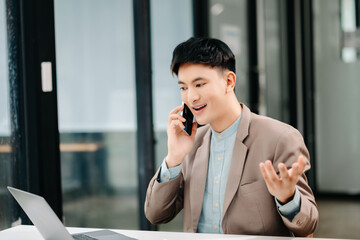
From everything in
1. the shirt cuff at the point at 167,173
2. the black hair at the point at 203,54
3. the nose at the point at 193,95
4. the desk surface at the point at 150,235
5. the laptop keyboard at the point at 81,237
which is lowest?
the desk surface at the point at 150,235

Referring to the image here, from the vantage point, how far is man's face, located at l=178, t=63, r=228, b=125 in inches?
75.0

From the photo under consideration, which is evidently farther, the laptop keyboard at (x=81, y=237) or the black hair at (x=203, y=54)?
the black hair at (x=203, y=54)

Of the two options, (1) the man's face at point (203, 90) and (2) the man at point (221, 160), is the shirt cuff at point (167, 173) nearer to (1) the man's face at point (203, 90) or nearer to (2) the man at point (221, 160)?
(2) the man at point (221, 160)

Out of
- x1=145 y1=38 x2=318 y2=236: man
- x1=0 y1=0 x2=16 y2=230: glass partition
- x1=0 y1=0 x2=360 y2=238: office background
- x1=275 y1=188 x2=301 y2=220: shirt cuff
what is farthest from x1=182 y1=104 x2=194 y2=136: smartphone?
x1=0 y1=0 x2=16 y2=230: glass partition

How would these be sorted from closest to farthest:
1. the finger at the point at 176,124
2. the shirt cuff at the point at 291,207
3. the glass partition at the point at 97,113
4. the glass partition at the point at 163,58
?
the shirt cuff at the point at 291,207, the finger at the point at 176,124, the glass partition at the point at 97,113, the glass partition at the point at 163,58

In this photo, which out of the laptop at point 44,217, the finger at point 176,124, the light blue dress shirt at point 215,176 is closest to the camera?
the laptop at point 44,217

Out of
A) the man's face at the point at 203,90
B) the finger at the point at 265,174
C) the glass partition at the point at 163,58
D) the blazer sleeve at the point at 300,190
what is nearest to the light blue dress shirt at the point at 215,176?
the man's face at the point at 203,90

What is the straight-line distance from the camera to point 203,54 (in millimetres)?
1917

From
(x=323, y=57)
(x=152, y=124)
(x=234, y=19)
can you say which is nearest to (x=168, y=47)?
(x=152, y=124)

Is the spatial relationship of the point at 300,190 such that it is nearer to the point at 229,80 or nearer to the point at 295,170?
the point at 295,170

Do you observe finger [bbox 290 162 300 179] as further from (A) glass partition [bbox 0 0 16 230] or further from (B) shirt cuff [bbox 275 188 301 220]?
(A) glass partition [bbox 0 0 16 230]

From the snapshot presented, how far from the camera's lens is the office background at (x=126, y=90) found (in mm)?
2359

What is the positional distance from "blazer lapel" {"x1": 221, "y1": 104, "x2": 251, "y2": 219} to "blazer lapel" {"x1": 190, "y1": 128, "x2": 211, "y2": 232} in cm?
12

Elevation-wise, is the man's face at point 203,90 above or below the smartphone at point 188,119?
above
